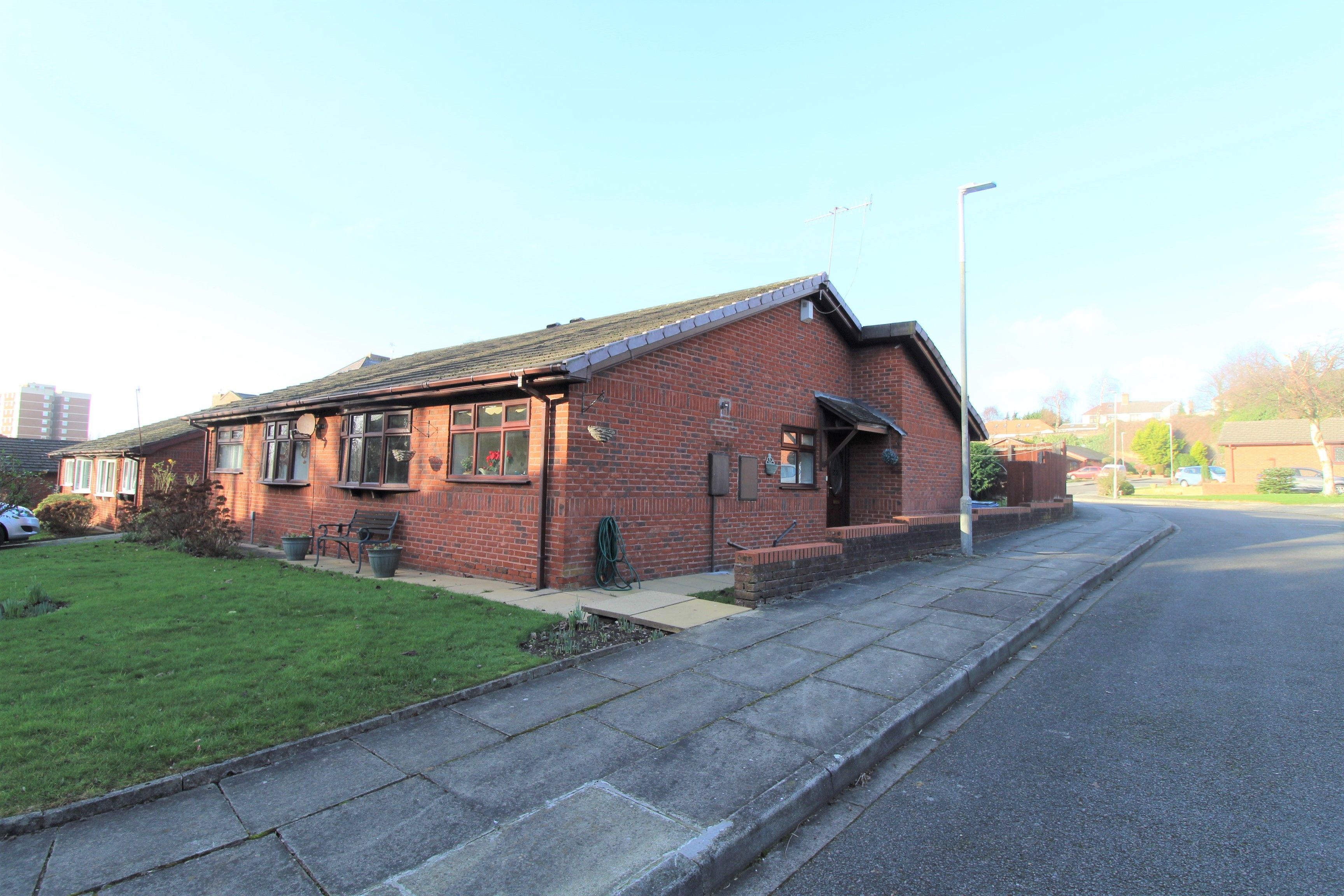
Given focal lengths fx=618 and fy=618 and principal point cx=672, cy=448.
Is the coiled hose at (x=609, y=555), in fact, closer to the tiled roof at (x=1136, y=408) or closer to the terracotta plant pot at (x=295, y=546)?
the terracotta plant pot at (x=295, y=546)

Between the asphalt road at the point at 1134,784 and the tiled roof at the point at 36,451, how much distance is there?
39.9m

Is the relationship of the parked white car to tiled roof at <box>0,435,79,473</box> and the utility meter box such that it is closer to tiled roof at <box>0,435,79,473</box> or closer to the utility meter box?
tiled roof at <box>0,435,79,473</box>

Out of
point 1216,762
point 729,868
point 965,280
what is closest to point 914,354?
point 965,280

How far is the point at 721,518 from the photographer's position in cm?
1062

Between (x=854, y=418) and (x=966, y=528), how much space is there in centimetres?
303

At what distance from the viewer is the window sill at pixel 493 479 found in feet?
29.1

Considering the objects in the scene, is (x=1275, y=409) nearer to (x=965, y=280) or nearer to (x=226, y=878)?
(x=965, y=280)

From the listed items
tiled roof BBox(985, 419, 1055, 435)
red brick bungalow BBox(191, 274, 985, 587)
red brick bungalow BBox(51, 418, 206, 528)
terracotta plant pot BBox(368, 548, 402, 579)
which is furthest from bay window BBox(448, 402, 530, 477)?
tiled roof BBox(985, 419, 1055, 435)

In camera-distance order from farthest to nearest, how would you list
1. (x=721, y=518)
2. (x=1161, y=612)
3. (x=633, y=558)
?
(x=721, y=518), (x=633, y=558), (x=1161, y=612)

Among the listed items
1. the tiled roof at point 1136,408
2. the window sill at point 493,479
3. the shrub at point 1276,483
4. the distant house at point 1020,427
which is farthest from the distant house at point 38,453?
the tiled roof at point 1136,408

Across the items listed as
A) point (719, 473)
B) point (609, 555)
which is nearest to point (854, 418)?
point (719, 473)

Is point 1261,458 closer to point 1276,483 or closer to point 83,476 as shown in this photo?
point 1276,483

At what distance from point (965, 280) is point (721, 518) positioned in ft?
22.8

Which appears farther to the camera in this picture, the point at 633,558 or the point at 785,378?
the point at 785,378
